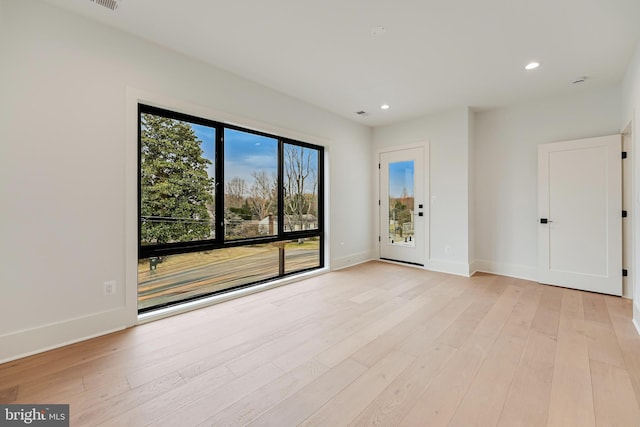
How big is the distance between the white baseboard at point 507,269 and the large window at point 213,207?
306 cm

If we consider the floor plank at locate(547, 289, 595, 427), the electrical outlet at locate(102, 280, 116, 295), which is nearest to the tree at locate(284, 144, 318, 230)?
the electrical outlet at locate(102, 280, 116, 295)

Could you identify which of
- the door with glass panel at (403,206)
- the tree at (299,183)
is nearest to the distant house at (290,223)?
the tree at (299,183)

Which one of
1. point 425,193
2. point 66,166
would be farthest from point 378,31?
point 425,193

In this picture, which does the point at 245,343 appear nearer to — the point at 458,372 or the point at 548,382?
the point at 458,372

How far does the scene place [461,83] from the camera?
3574 mm

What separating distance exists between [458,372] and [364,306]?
1313 millimetres

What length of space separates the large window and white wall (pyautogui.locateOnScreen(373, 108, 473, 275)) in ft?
7.42

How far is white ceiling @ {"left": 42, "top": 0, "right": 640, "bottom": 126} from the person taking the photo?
2229 mm

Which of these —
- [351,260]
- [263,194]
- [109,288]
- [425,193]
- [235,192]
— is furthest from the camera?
[351,260]

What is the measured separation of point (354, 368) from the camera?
→ 196 cm

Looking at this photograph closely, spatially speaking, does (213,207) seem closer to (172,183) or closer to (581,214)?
(172,183)

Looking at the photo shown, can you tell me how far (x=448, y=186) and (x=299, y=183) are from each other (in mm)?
2525

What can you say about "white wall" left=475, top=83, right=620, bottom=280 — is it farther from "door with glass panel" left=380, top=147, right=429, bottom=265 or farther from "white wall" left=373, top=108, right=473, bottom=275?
"door with glass panel" left=380, top=147, right=429, bottom=265

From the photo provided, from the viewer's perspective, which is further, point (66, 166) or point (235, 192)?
point (235, 192)
